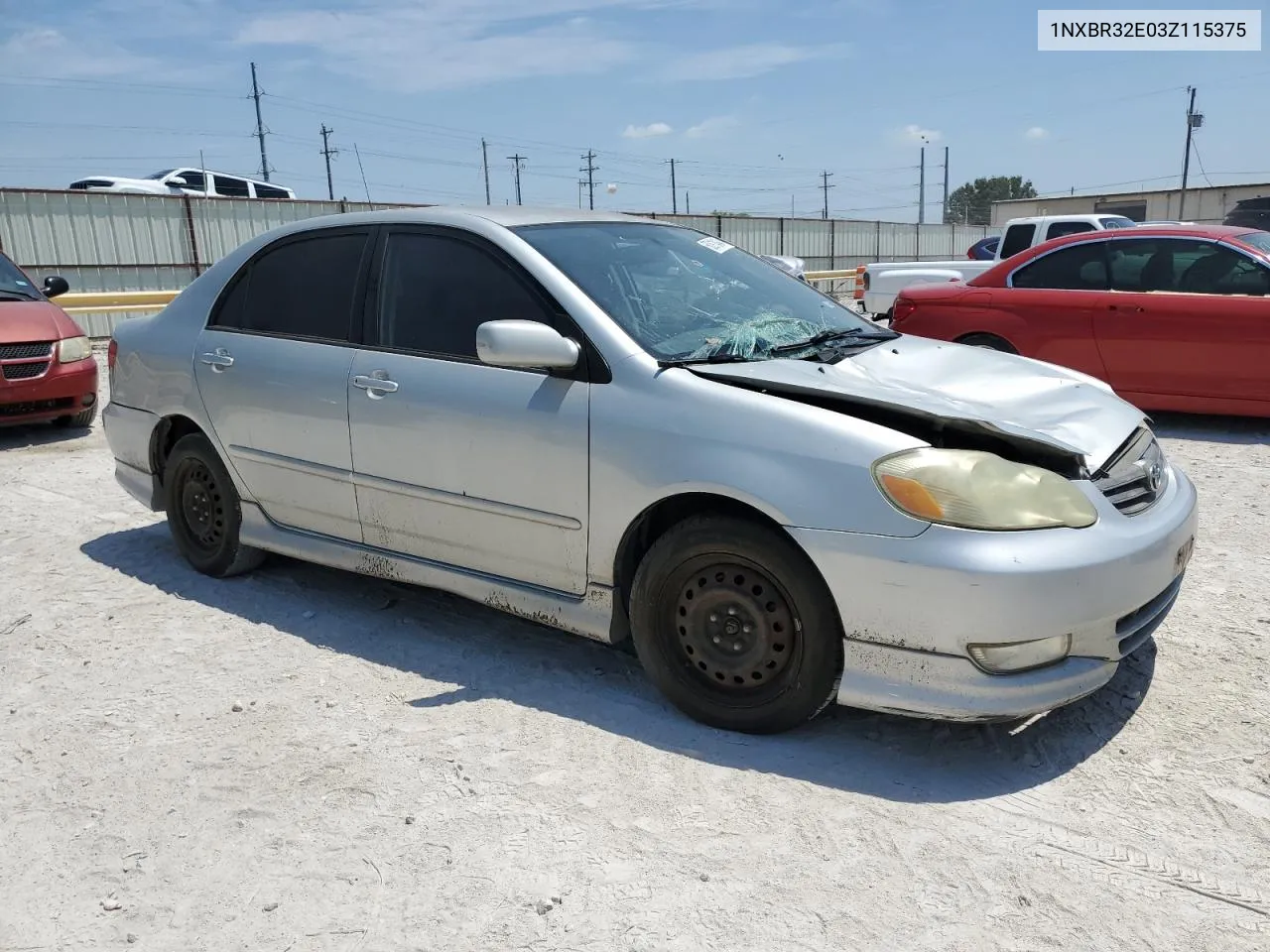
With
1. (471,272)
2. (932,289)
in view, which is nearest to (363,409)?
(471,272)

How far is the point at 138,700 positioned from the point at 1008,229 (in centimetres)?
1352

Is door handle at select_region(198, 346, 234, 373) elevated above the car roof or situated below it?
below

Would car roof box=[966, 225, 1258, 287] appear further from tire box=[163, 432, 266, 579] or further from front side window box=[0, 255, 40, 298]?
front side window box=[0, 255, 40, 298]

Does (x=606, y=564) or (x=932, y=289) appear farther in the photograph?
(x=932, y=289)

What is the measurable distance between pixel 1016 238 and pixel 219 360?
1243 centimetres

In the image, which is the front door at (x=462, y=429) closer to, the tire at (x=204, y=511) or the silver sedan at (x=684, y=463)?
the silver sedan at (x=684, y=463)

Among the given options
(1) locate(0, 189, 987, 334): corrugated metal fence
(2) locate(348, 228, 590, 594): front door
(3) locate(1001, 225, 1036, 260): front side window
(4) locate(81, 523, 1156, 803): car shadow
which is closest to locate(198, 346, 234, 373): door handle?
(2) locate(348, 228, 590, 594): front door

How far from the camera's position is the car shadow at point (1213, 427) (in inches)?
290

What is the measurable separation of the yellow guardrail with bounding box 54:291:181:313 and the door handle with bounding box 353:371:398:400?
10579 millimetres

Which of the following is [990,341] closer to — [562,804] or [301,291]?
[301,291]

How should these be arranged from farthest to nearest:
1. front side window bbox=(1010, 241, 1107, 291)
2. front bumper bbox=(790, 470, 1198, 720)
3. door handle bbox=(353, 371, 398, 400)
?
1. front side window bbox=(1010, 241, 1107, 291)
2. door handle bbox=(353, 371, 398, 400)
3. front bumper bbox=(790, 470, 1198, 720)

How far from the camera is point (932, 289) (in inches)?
336

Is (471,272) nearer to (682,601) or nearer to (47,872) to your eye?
(682,601)

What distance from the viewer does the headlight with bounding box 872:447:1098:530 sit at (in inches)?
112
